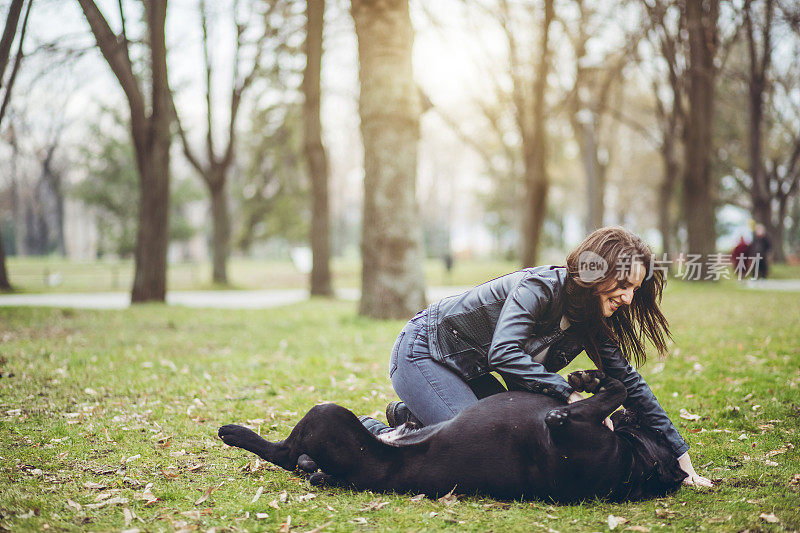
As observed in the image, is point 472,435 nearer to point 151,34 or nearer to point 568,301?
point 568,301

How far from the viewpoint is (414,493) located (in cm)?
385

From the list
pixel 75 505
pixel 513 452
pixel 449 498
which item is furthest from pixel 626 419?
pixel 75 505

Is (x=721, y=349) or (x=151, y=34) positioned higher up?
(x=151, y=34)

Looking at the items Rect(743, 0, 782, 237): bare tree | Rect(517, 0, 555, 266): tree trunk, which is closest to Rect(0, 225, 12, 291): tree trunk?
Rect(517, 0, 555, 266): tree trunk

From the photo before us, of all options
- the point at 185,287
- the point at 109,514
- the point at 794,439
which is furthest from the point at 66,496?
the point at 185,287

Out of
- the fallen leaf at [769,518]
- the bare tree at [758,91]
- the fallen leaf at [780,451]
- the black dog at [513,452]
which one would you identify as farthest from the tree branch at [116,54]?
the bare tree at [758,91]

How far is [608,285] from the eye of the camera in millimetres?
3623

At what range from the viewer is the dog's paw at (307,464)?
408 centimetres

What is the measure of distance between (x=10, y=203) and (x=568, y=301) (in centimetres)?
5482

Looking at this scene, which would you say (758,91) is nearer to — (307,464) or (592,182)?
(592,182)

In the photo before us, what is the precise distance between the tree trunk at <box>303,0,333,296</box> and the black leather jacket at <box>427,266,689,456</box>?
12.3 m

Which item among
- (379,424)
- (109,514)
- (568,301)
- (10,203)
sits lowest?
(109,514)

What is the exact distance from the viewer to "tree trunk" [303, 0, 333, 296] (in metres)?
15.0

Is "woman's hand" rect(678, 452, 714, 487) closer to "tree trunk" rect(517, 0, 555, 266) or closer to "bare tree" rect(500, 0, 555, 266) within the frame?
"bare tree" rect(500, 0, 555, 266)
